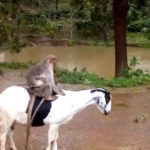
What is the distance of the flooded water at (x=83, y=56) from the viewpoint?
75.6 ft

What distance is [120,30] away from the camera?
50.2ft

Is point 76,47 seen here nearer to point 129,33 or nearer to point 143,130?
point 129,33

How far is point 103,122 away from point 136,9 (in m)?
7.49

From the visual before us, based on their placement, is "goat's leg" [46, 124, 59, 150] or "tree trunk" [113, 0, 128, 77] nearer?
"goat's leg" [46, 124, 59, 150]

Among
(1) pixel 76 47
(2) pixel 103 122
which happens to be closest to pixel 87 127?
(2) pixel 103 122

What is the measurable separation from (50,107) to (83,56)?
21638 millimetres

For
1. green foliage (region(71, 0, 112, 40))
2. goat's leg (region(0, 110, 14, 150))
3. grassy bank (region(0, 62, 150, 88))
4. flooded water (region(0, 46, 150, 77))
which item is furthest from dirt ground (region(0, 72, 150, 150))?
flooded water (region(0, 46, 150, 77))

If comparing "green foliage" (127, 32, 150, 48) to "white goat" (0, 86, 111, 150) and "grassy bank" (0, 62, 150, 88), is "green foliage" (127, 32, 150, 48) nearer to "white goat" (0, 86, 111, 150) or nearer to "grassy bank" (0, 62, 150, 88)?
"grassy bank" (0, 62, 150, 88)

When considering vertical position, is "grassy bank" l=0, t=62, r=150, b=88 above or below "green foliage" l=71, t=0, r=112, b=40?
below

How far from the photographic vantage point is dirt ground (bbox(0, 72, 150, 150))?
7.76m

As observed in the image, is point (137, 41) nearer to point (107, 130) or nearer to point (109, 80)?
point (109, 80)

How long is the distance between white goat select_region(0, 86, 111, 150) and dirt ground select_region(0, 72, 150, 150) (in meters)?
0.89

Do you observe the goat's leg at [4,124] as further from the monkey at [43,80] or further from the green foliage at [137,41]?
the green foliage at [137,41]

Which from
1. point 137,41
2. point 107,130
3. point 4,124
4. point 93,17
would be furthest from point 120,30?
point 137,41
